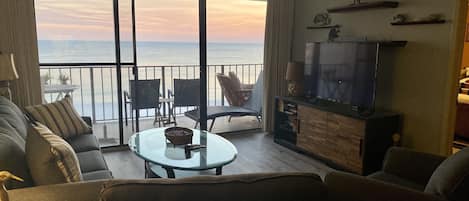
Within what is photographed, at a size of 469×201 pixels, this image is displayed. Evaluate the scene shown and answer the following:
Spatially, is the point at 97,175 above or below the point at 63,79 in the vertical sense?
below

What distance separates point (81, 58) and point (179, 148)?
2.04 meters

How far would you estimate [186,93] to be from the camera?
5078mm

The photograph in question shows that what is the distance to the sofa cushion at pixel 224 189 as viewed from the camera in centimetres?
110

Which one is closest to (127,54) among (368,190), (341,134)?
(341,134)

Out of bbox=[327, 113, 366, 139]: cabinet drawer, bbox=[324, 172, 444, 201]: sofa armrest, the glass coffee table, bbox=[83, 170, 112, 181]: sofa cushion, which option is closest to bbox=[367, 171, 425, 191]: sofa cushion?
bbox=[324, 172, 444, 201]: sofa armrest

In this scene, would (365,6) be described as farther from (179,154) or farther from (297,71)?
(179,154)

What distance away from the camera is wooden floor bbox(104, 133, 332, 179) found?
3717 mm

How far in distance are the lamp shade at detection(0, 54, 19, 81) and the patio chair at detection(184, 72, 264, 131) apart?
2334 mm

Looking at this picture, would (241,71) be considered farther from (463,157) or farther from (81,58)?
(463,157)

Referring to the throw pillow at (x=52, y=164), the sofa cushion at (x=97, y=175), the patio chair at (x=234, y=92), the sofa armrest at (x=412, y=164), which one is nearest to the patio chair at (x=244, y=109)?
the patio chair at (x=234, y=92)

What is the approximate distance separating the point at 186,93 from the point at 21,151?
3.15 metres

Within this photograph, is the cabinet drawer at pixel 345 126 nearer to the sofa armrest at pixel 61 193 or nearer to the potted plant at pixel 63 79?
the sofa armrest at pixel 61 193

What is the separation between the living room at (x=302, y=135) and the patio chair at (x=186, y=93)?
0.25 metres

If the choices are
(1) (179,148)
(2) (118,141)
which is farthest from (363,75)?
(2) (118,141)
